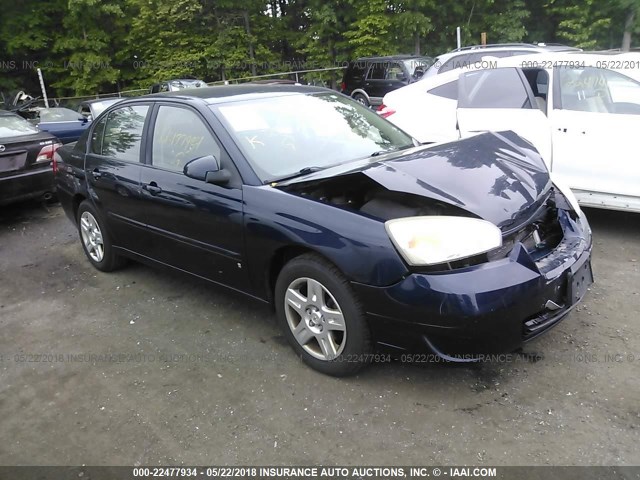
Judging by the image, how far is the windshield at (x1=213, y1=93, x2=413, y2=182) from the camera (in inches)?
137

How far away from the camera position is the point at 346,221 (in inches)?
112

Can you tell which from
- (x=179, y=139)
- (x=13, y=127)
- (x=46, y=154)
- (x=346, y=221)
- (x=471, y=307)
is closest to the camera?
(x=471, y=307)

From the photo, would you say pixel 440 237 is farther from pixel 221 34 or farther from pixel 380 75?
pixel 221 34

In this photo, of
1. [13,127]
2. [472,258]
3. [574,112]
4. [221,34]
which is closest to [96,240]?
[13,127]

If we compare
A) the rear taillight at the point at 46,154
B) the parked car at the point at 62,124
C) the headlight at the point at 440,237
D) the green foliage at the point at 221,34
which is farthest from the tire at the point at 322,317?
the green foliage at the point at 221,34

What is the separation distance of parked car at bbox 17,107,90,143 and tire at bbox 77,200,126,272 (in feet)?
21.1

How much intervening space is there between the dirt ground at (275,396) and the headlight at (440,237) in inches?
32.6

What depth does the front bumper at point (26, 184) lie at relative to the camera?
668 centimetres

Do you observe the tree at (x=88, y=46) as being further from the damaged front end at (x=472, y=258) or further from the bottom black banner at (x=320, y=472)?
the bottom black banner at (x=320, y=472)

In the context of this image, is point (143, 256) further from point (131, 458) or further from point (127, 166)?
point (131, 458)

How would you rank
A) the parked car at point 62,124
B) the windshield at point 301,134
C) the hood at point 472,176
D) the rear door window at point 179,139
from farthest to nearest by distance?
the parked car at point 62,124 < the rear door window at point 179,139 < the windshield at point 301,134 < the hood at point 472,176

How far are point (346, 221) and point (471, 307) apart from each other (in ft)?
2.53

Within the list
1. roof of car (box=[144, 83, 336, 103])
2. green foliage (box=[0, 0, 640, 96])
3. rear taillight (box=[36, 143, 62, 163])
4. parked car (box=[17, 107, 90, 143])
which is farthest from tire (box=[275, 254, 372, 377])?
green foliage (box=[0, 0, 640, 96])

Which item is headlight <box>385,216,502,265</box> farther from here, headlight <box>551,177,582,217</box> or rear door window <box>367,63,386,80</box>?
rear door window <box>367,63,386,80</box>
